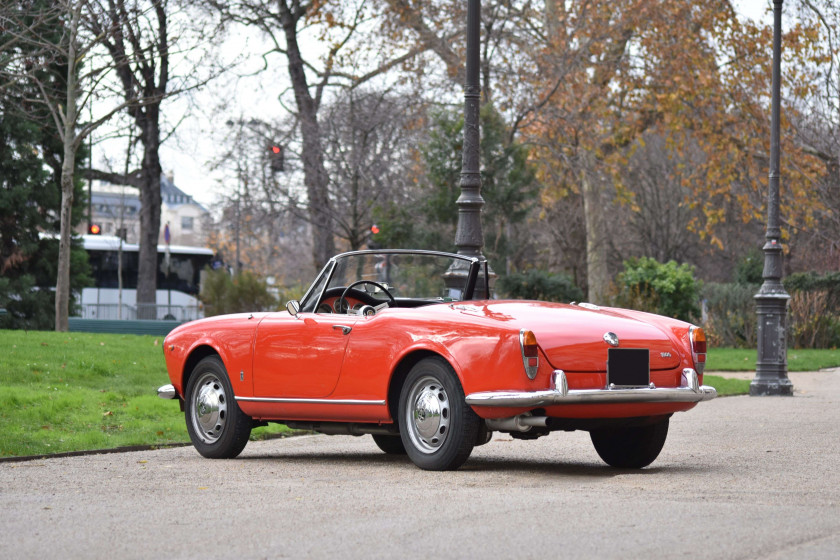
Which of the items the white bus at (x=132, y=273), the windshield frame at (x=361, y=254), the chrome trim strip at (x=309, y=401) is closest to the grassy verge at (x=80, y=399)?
the chrome trim strip at (x=309, y=401)

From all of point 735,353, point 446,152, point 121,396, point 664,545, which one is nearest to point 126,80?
point 446,152

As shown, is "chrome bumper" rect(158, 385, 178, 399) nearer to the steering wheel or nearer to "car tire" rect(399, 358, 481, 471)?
the steering wheel

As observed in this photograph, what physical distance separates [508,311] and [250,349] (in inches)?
85.2

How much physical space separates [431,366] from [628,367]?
46.5 inches

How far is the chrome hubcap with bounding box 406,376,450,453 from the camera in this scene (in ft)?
25.4

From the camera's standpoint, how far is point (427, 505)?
627 cm

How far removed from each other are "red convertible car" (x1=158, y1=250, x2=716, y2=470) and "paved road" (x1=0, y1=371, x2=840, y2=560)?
29 centimetres

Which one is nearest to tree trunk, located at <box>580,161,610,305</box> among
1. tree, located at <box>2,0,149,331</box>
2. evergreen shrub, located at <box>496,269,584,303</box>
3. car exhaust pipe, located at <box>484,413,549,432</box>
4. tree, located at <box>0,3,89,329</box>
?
evergreen shrub, located at <box>496,269,584,303</box>

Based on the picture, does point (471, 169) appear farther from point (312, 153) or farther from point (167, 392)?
point (312, 153)

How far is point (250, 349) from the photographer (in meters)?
9.14

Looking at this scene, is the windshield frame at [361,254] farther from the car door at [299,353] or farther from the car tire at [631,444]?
the car tire at [631,444]

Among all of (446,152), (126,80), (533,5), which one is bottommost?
(446,152)

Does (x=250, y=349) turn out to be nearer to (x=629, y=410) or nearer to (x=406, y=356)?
(x=406, y=356)

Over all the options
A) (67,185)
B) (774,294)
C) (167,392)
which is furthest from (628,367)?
(67,185)
